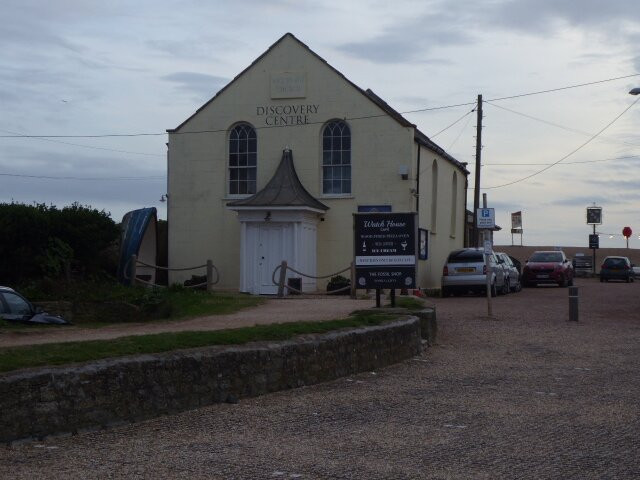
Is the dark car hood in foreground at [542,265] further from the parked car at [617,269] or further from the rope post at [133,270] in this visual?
the rope post at [133,270]

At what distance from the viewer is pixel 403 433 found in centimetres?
909

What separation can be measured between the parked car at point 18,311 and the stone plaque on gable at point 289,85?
14692 millimetres

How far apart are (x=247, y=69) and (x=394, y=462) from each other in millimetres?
25932

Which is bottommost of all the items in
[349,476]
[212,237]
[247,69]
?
[349,476]

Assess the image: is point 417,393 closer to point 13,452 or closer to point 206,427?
point 206,427

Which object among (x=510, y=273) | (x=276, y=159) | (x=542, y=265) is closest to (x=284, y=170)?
(x=276, y=159)

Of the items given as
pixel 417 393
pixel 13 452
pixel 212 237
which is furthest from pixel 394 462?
pixel 212 237

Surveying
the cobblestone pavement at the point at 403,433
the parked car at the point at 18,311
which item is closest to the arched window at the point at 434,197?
the parked car at the point at 18,311

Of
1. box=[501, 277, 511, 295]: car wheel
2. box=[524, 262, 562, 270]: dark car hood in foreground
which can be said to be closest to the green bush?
box=[501, 277, 511, 295]: car wheel

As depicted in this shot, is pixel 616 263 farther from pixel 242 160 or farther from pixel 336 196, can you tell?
pixel 242 160

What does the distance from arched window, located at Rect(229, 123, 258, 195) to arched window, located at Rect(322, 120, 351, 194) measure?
237 cm

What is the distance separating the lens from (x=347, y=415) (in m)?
10.0

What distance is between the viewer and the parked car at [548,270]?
135 ft

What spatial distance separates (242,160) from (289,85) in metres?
2.92
